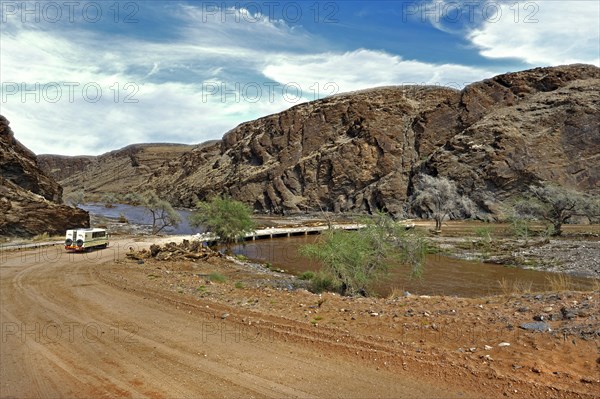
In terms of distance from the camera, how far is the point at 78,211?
35.3 m

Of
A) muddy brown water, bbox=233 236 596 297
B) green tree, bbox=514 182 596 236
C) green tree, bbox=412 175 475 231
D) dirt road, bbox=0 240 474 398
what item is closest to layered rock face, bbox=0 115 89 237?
muddy brown water, bbox=233 236 596 297

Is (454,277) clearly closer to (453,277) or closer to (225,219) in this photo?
(453,277)

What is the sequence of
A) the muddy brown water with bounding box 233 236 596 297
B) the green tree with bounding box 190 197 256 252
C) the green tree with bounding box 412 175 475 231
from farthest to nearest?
the green tree with bounding box 412 175 475 231 < the green tree with bounding box 190 197 256 252 < the muddy brown water with bounding box 233 236 596 297

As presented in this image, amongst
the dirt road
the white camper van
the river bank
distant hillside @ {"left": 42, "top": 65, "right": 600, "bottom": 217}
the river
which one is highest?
distant hillside @ {"left": 42, "top": 65, "right": 600, "bottom": 217}

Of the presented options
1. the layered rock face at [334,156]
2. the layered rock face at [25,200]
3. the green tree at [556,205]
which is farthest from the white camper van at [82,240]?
the layered rock face at [334,156]

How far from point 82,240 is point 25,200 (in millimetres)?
9594

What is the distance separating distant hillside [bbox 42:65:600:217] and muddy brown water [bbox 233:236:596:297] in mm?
42127

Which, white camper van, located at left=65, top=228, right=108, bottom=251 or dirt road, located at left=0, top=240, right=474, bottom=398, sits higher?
white camper van, located at left=65, top=228, right=108, bottom=251

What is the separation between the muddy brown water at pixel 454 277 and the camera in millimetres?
20108

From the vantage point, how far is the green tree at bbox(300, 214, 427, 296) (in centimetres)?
1552

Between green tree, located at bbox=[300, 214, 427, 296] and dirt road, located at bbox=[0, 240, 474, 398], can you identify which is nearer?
dirt road, located at bbox=[0, 240, 474, 398]

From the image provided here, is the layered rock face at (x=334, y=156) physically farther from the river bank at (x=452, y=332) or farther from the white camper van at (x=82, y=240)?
the river bank at (x=452, y=332)

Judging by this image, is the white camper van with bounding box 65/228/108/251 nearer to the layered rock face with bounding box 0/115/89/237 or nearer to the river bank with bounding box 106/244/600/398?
the layered rock face with bounding box 0/115/89/237

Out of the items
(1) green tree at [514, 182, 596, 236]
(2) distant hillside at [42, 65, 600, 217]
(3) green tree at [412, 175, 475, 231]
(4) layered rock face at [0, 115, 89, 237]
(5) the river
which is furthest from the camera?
(3) green tree at [412, 175, 475, 231]
